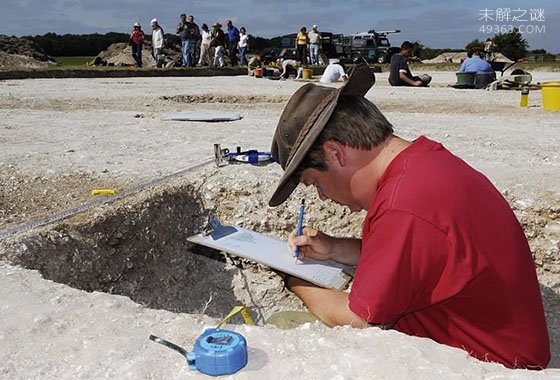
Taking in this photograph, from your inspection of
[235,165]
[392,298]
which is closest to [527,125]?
[235,165]

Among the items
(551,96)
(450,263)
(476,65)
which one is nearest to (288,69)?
(476,65)

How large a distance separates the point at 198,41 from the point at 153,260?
18.7 metres

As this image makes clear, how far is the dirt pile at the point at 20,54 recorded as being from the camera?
79.4 feet

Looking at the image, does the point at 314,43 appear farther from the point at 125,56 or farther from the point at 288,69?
the point at 125,56

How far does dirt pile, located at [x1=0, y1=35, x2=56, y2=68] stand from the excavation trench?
22342 millimetres

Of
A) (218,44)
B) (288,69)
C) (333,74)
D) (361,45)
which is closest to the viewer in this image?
(333,74)

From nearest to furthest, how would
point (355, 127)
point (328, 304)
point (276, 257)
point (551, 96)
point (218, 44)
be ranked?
point (355, 127)
point (328, 304)
point (276, 257)
point (551, 96)
point (218, 44)

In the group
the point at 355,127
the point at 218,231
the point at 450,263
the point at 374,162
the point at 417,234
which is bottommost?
the point at 218,231

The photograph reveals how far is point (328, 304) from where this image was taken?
219cm

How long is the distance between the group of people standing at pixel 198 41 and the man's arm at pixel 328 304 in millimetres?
17880

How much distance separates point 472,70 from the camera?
14.1 meters

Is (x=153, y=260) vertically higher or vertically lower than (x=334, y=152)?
lower

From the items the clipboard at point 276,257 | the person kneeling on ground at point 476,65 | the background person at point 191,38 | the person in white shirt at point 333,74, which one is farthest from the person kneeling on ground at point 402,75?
the clipboard at point 276,257

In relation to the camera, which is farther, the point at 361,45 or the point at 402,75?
the point at 361,45
